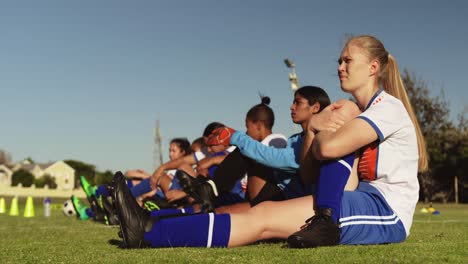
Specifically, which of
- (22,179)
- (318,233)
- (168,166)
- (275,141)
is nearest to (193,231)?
(318,233)

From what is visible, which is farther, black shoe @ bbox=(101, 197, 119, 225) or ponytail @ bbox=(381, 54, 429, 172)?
black shoe @ bbox=(101, 197, 119, 225)

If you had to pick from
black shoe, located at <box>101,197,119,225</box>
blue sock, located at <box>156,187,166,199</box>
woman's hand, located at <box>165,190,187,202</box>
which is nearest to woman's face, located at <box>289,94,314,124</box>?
black shoe, located at <box>101,197,119,225</box>

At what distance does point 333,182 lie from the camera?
3203 millimetres

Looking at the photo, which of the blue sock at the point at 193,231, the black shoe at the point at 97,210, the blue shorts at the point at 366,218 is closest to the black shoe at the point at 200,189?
the blue sock at the point at 193,231

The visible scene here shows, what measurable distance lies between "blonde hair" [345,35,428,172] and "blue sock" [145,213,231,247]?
1360mm

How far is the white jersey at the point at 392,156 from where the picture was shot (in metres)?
3.31

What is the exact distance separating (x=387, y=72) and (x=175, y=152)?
275 inches

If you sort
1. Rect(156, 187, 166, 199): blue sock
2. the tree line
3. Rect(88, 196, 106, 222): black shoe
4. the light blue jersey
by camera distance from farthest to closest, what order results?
the tree line
Rect(156, 187, 166, 199): blue sock
Rect(88, 196, 106, 222): black shoe
the light blue jersey

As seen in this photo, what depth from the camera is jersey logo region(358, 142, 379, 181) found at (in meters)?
3.35

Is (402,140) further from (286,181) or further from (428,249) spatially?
(286,181)

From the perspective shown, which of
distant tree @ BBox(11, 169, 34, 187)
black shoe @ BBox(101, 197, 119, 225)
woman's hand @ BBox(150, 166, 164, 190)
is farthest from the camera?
distant tree @ BBox(11, 169, 34, 187)

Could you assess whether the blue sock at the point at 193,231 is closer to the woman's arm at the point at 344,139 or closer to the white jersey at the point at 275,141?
the woman's arm at the point at 344,139

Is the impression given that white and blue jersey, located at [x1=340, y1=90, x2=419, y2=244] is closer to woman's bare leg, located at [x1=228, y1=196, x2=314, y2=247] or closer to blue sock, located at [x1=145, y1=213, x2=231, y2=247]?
woman's bare leg, located at [x1=228, y1=196, x2=314, y2=247]

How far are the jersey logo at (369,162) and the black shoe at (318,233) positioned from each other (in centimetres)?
42
